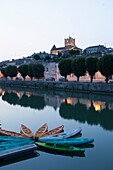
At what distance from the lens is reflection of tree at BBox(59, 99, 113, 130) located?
18.5m

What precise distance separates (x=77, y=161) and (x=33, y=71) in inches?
1779

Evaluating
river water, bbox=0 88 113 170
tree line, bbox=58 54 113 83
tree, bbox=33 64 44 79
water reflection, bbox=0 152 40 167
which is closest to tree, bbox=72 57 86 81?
tree line, bbox=58 54 113 83

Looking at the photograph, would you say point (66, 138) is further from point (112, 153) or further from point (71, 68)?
point (71, 68)

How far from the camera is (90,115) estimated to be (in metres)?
21.6

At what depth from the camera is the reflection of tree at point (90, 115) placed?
18464 mm

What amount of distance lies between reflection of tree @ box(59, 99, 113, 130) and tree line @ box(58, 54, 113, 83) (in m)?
12.0

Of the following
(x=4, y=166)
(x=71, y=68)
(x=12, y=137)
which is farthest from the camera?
(x=71, y=68)

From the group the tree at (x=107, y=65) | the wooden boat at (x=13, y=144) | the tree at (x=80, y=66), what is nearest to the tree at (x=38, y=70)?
the tree at (x=80, y=66)

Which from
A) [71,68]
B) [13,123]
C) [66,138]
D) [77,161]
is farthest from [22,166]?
[71,68]

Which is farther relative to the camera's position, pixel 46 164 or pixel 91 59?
pixel 91 59

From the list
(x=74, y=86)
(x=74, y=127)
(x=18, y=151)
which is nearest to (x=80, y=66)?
(x=74, y=86)

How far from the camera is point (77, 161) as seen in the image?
11.0 m

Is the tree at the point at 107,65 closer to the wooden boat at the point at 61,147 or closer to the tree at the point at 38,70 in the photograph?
the tree at the point at 38,70

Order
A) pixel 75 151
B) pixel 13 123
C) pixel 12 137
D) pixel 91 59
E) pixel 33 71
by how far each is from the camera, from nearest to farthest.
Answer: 1. pixel 75 151
2. pixel 12 137
3. pixel 13 123
4. pixel 91 59
5. pixel 33 71
